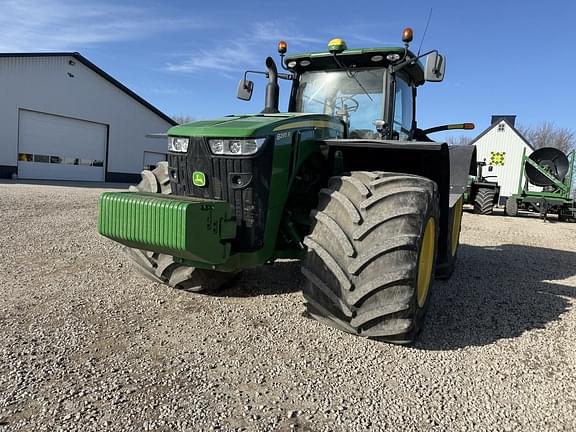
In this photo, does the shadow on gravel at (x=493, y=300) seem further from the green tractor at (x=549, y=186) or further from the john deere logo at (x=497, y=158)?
the john deere logo at (x=497, y=158)

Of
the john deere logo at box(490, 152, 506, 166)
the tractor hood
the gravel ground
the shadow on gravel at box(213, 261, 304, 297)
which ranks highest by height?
the john deere logo at box(490, 152, 506, 166)

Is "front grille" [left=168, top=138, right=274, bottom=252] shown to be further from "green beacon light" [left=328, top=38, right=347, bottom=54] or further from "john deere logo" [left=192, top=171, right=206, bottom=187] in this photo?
"green beacon light" [left=328, top=38, right=347, bottom=54]

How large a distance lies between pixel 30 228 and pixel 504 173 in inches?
1285

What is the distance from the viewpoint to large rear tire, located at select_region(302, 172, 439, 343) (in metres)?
2.82

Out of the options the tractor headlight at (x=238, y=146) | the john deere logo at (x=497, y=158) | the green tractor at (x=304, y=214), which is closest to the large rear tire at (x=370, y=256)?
the green tractor at (x=304, y=214)

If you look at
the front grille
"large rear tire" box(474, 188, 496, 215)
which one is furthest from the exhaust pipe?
"large rear tire" box(474, 188, 496, 215)

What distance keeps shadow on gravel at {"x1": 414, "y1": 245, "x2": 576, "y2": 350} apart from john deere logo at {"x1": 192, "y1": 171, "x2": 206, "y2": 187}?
1.89 meters

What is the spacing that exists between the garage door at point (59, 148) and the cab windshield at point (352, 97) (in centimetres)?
1854

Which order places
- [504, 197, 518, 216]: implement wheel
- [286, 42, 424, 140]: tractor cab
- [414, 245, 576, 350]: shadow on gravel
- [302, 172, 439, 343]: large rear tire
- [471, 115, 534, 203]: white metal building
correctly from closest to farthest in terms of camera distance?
[302, 172, 439, 343]: large rear tire, [414, 245, 576, 350]: shadow on gravel, [286, 42, 424, 140]: tractor cab, [504, 197, 518, 216]: implement wheel, [471, 115, 534, 203]: white metal building

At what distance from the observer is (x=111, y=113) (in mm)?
23297

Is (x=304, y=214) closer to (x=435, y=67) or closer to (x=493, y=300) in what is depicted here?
(x=435, y=67)

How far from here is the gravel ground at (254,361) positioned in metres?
2.19

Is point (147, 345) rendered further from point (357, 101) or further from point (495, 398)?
point (357, 101)

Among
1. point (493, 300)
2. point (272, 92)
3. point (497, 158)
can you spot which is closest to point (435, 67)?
point (272, 92)
